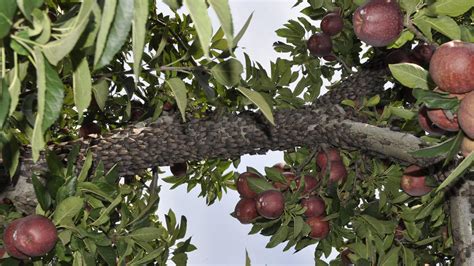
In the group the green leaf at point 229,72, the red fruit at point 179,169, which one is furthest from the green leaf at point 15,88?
the red fruit at point 179,169

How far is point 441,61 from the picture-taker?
1.29m

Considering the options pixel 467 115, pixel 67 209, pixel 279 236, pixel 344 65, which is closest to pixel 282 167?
pixel 279 236

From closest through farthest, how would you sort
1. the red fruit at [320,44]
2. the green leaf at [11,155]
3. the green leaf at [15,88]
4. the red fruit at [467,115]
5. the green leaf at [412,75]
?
the green leaf at [15,88], the red fruit at [467,115], the green leaf at [412,75], the green leaf at [11,155], the red fruit at [320,44]

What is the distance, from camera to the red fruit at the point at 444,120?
132cm

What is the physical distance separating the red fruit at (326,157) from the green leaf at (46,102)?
6.45ft

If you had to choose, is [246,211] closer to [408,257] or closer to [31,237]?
[408,257]

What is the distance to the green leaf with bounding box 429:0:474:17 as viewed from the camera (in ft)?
4.73

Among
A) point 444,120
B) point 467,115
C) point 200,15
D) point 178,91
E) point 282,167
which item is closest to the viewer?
point 200,15

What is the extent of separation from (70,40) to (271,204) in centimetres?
183

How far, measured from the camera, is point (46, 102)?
96 cm

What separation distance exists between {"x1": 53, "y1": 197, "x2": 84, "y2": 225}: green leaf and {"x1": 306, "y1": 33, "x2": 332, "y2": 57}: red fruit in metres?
1.59

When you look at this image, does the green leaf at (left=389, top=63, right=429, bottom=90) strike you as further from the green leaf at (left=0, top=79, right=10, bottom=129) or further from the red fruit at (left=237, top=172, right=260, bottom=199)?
the red fruit at (left=237, top=172, right=260, bottom=199)

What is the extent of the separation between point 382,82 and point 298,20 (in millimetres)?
569

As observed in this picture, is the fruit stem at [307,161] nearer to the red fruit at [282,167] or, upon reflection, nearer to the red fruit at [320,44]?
the red fruit at [282,167]
